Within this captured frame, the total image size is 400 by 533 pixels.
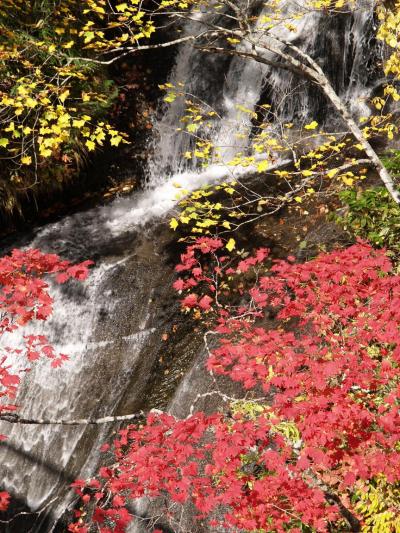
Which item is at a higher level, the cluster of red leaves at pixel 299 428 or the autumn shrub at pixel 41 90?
the autumn shrub at pixel 41 90

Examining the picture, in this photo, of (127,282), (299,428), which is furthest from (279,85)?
(299,428)

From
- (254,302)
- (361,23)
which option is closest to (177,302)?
(254,302)

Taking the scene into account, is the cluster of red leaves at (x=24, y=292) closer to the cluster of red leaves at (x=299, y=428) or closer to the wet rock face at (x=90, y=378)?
the wet rock face at (x=90, y=378)

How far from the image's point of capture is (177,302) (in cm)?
684

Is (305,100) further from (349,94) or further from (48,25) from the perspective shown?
(48,25)

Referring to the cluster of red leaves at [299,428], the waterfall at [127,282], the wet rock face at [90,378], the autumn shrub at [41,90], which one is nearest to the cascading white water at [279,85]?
the waterfall at [127,282]

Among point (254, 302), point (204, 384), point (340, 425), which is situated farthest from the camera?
point (254, 302)

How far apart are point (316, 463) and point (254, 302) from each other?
260cm

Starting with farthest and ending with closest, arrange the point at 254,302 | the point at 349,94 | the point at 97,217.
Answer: the point at 349,94 → the point at 97,217 → the point at 254,302

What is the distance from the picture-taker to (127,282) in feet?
23.7

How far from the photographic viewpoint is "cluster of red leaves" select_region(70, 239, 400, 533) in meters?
3.88

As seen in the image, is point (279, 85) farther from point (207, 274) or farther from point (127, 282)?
point (127, 282)

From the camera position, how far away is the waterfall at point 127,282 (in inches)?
230

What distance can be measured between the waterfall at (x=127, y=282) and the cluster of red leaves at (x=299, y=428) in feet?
2.48
